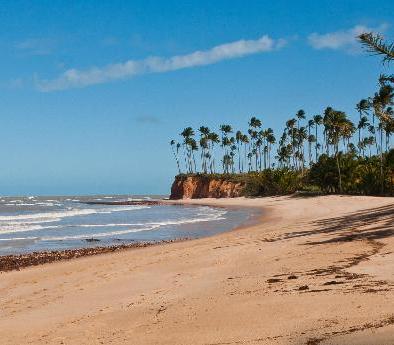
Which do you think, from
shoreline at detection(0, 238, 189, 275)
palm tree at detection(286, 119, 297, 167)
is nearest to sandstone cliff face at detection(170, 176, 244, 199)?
palm tree at detection(286, 119, 297, 167)

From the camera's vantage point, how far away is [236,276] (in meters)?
11.9

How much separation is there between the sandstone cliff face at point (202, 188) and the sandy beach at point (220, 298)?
88.6m

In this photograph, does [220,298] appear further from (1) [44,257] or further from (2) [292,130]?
(2) [292,130]

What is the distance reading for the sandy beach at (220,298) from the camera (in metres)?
6.61

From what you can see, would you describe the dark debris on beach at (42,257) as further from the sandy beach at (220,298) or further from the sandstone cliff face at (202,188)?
the sandstone cliff face at (202,188)

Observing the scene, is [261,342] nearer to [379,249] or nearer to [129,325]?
[129,325]

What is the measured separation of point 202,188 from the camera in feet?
373

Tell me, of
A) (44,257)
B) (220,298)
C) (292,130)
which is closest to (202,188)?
(292,130)

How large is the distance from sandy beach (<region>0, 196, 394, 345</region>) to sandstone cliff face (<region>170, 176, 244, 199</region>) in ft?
291

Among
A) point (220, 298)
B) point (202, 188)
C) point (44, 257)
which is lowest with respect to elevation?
point (44, 257)

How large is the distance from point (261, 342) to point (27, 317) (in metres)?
5.36

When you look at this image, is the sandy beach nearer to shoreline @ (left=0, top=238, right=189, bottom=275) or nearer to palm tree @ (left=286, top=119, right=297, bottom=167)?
shoreline @ (left=0, top=238, right=189, bottom=275)

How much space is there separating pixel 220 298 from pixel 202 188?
104m

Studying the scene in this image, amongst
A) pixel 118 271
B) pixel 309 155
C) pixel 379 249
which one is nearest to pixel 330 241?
pixel 379 249
